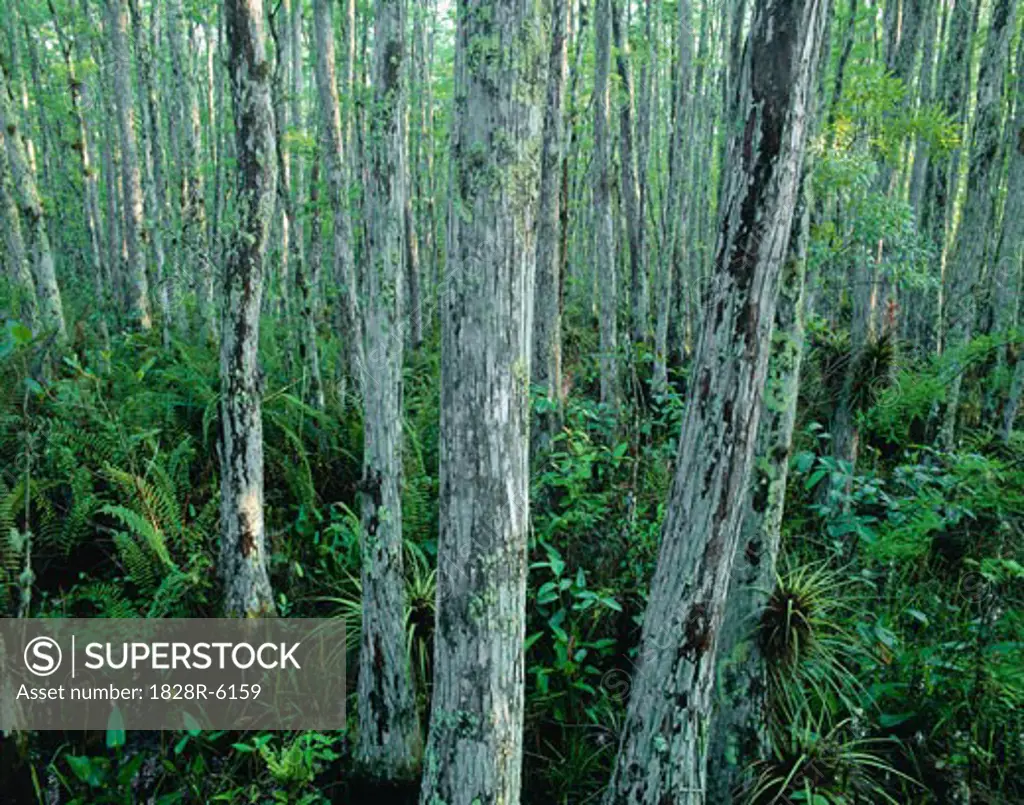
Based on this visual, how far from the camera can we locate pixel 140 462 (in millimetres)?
6301

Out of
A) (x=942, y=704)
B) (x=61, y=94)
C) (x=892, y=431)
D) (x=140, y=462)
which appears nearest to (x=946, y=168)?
(x=892, y=431)

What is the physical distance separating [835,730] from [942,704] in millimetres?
936

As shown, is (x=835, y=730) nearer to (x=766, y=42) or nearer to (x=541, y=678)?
(x=541, y=678)

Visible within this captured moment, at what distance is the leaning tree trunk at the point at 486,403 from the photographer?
233cm

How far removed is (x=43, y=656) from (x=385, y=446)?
331cm

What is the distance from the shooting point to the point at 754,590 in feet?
12.5

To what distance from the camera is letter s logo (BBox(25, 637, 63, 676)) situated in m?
4.93

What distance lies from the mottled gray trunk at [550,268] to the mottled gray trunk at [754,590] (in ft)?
9.21

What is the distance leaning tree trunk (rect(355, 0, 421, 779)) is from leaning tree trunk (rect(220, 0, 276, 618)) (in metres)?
1.19

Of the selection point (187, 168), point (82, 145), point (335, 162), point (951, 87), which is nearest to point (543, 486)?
point (335, 162)

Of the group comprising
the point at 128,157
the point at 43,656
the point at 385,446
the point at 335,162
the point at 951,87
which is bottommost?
the point at 43,656

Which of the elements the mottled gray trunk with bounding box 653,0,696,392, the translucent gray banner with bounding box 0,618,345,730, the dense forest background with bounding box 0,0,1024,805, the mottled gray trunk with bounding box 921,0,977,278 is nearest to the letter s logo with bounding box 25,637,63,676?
the translucent gray banner with bounding box 0,618,345,730

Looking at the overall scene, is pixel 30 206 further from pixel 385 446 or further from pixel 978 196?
pixel 978 196

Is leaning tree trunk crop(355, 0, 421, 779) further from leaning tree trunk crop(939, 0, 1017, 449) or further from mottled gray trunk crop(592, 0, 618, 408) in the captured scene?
leaning tree trunk crop(939, 0, 1017, 449)
